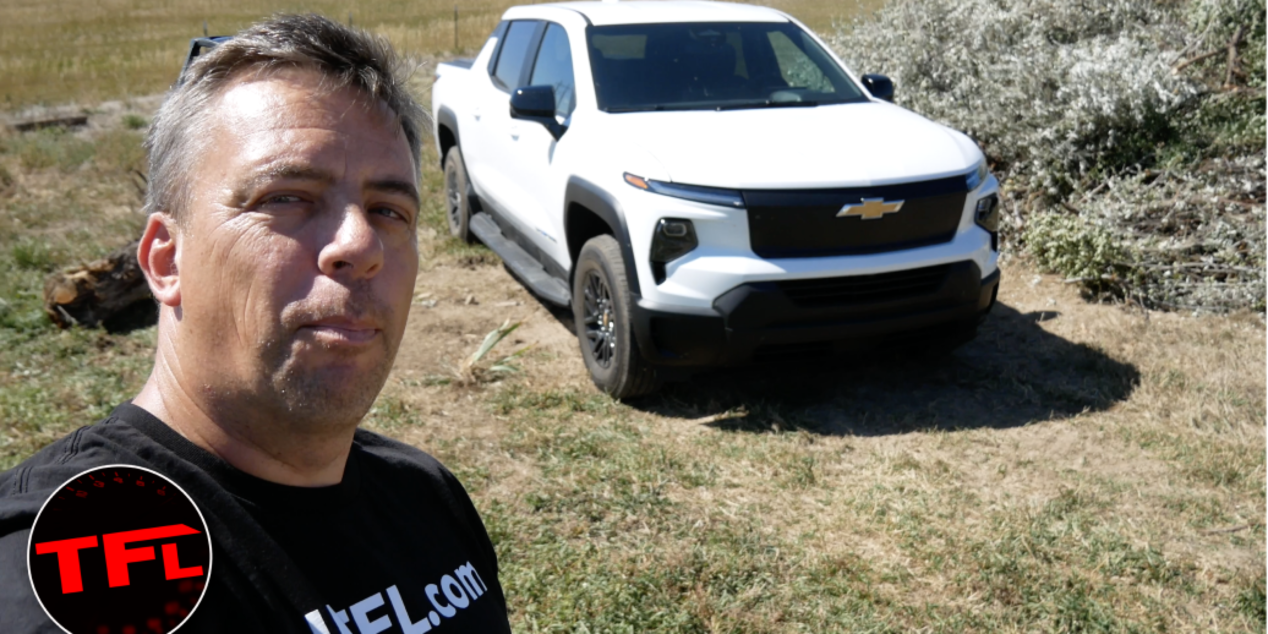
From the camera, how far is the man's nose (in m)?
1.26

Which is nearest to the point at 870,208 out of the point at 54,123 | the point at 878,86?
the point at 878,86

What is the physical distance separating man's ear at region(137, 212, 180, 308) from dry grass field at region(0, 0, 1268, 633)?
2.26 metres

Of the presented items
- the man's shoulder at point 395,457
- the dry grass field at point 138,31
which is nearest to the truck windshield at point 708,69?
the man's shoulder at point 395,457

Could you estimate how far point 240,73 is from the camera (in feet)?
4.42

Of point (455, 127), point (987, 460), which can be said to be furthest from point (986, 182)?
point (455, 127)

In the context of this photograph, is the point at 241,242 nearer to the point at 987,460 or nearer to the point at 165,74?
the point at 987,460

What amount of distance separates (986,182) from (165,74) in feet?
63.0

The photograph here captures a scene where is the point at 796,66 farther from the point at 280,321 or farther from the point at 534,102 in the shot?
the point at 280,321

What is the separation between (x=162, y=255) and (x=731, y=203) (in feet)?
11.1

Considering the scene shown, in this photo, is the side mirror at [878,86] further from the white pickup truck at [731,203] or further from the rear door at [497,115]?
the rear door at [497,115]

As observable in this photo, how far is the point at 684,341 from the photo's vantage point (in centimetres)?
465

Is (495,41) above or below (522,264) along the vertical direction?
above

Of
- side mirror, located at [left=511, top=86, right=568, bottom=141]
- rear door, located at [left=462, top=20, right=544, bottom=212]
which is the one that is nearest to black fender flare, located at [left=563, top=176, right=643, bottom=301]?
side mirror, located at [left=511, top=86, right=568, bottom=141]

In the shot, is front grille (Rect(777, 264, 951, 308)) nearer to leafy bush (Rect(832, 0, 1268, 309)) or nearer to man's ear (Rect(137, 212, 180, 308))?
leafy bush (Rect(832, 0, 1268, 309))
